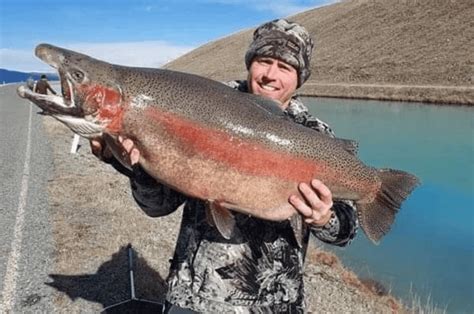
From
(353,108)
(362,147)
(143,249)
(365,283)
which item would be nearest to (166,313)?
(143,249)

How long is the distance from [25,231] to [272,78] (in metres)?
5.99

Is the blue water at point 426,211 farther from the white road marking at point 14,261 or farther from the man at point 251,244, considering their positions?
the man at point 251,244

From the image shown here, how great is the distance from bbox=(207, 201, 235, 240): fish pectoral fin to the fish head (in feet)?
2.41

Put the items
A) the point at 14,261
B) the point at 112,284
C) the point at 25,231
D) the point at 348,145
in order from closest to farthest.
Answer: the point at 348,145, the point at 112,284, the point at 14,261, the point at 25,231

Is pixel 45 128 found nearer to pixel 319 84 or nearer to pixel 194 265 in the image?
pixel 194 265

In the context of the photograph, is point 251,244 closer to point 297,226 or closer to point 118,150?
point 297,226

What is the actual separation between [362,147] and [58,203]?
14.6m

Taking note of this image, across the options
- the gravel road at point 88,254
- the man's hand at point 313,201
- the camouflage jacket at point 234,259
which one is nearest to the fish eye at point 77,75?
the camouflage jacket at point 234,259

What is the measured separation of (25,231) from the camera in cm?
825

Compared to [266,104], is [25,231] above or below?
below

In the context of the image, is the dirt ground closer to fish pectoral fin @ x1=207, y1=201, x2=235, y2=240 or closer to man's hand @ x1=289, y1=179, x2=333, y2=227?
fish pectoral fin @ x1=207, y1=201, x2=235, y2=240

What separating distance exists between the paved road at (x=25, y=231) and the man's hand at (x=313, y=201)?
366cm

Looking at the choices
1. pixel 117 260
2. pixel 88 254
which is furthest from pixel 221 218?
pixel 88 254

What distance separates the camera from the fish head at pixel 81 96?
10.2 ft
